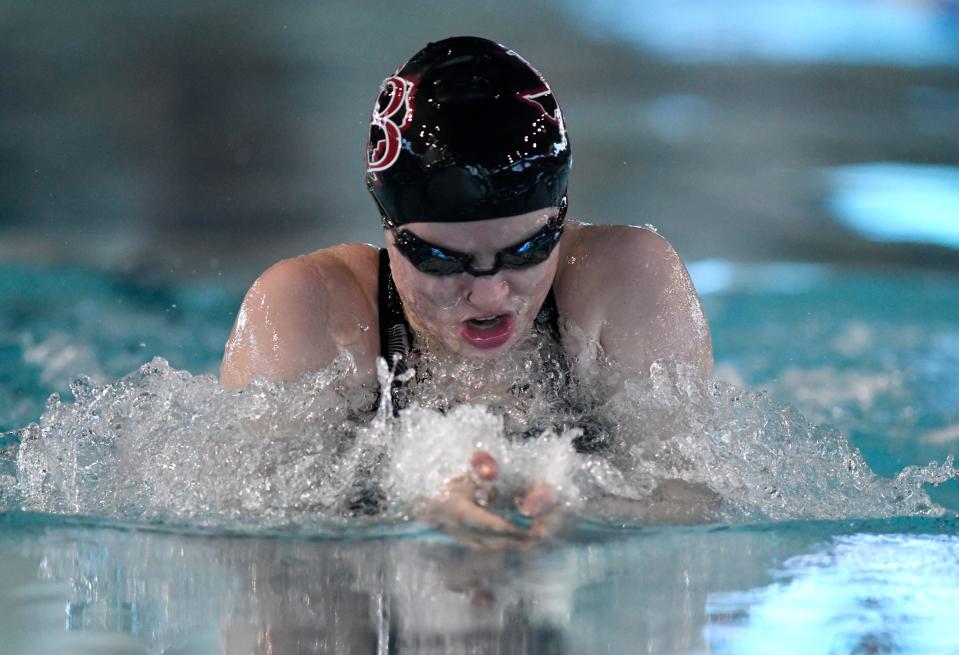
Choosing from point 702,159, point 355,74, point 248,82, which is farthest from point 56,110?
point 702,159

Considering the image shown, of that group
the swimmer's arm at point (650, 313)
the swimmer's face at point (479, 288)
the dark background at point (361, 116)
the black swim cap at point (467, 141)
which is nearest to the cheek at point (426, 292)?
the swimmer's face at point (479, 288)

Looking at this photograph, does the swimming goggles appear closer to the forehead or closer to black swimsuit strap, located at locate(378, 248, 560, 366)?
the forehead

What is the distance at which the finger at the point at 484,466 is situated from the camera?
1596 mm

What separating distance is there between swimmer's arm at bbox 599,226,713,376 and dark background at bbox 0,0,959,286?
10.4 feet

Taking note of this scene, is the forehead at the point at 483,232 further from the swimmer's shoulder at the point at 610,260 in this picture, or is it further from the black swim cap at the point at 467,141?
the swimmer's shoulder at the point at 610,260

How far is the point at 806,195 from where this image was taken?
17.7ft

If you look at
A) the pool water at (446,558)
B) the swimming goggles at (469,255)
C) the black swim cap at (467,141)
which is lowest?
the pool water at (446,558)

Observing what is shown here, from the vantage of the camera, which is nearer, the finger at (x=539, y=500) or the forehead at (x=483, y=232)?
the finger at (x=539, y=500)

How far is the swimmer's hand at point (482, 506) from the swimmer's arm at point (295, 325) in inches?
23.6

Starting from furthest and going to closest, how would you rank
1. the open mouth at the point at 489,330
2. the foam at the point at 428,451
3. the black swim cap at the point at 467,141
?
the open mouth at the point at 489,330 → the black swim cap at the point at 467,141 → the foam at the point at 428,451

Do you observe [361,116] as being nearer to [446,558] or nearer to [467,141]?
[467,141]

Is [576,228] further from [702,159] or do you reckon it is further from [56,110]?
[56,110]

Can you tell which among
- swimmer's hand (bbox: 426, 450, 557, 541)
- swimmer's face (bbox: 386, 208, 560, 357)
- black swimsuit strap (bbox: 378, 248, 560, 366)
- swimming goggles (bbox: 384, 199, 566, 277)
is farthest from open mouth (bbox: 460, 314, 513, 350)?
swimmer's hand (bbox: 426, 450, 557, 541)

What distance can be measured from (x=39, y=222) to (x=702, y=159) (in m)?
3.14
